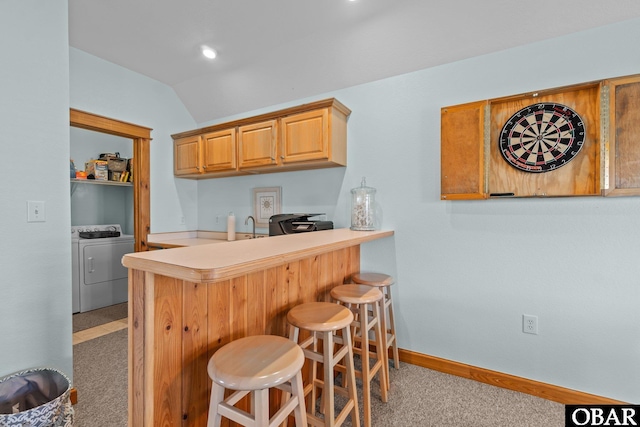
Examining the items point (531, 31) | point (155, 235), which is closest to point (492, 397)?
point (531, 31)

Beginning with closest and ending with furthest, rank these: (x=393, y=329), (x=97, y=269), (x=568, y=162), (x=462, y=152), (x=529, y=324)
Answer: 1. (x=568, y=162)
2. (x=529, y=324)
3. (x=462, y=152)
4. (x=393, y=329)
5. (x=97, y=269)

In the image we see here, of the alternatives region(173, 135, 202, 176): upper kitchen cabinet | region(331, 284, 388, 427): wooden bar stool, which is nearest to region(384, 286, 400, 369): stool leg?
region(331, 284, 388, 427): wooden bar stool

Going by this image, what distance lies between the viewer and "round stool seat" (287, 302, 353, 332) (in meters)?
1.38

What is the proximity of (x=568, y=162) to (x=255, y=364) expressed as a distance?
7.22ft

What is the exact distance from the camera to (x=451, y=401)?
1.88 m

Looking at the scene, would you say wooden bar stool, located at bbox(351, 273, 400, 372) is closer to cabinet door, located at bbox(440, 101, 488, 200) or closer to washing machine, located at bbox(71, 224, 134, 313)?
cabinet door, located at bbox(440, 101, 488, 200)

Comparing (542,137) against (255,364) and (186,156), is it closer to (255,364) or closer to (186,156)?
(255,364)

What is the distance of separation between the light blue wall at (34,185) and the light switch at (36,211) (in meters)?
0.02

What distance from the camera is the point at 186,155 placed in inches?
135

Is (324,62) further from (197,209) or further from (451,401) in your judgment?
(451,401)

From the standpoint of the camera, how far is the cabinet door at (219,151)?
3066mm

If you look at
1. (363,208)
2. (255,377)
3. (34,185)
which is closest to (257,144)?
(363,208)

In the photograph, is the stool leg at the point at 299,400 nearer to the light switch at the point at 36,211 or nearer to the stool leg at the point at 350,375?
the stool leg at the point at 350,375

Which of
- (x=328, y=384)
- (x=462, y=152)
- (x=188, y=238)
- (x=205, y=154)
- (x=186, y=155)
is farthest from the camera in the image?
(x=188, y=238)
